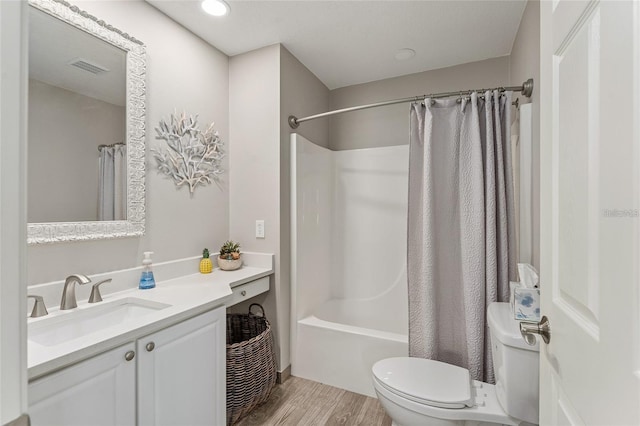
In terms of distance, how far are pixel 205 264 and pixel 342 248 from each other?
135 centimetres

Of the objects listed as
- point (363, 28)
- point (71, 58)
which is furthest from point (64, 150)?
point (363, 28)

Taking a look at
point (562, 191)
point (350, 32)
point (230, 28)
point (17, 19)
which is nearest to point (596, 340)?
point (562, 191)

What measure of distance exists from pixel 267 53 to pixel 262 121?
1.61ft

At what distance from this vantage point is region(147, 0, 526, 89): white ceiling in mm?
1743

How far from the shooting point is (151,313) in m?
1.28

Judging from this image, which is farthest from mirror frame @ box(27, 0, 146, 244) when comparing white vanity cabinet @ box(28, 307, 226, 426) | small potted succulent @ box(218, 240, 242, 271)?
white vanity cabinet @ box(28, 307, 226, 426)

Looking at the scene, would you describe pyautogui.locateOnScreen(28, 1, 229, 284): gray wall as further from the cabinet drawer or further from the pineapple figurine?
the cabinet drawer

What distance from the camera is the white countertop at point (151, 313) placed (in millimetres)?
880

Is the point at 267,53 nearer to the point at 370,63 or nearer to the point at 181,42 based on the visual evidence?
the point at 181,42

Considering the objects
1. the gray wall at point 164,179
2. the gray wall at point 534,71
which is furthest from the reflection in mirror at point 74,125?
the gray wall at point 534,71

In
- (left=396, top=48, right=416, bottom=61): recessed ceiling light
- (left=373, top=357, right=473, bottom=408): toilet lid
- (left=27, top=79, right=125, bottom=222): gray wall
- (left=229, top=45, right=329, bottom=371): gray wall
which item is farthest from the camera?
(left=396, top=48, right=416, bottom=61): recessed ceiling light

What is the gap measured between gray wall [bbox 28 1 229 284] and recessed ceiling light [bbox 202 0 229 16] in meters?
0.27

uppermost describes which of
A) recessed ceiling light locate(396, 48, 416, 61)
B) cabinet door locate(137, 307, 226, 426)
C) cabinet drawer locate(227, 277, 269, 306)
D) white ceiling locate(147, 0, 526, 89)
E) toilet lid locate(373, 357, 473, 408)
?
recessed ceiling light locate(396, 48, 416, 61)

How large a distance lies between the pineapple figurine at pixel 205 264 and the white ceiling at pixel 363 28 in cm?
147
